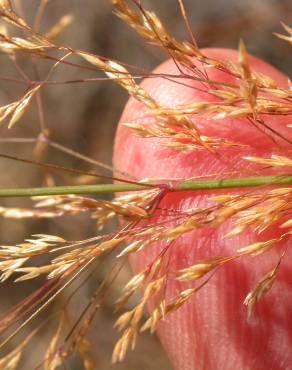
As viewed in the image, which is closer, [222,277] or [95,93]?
[222,277]

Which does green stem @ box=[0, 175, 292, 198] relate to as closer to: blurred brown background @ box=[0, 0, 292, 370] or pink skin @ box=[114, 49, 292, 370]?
pink skin @ box=[114, 49, 292, 370]

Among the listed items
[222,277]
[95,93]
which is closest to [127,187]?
[222,277]

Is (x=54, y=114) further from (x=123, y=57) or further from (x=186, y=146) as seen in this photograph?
(x=186, y=146)

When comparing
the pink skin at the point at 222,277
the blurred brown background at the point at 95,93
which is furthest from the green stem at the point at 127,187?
the blurred brown background at the point at 95,93

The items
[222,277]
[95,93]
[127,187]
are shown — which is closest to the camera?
[127,187]

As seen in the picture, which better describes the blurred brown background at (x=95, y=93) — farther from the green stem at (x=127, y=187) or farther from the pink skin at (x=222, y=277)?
the green stem at (x=127, y=187)

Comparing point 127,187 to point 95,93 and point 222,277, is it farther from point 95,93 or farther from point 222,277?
point 95,93

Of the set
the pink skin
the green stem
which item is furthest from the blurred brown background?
the green stem

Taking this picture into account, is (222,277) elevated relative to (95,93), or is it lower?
lower

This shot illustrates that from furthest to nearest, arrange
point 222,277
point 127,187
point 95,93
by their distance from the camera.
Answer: point 95,93, point 222,277, point 127,187
